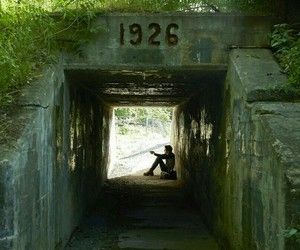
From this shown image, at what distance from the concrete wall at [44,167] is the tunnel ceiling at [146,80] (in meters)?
0.30

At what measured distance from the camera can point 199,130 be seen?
957cm

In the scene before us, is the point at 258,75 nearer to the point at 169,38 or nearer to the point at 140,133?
the point at 169,38

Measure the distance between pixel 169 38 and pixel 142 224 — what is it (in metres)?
3.82

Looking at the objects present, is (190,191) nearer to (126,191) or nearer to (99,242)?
(126,191)

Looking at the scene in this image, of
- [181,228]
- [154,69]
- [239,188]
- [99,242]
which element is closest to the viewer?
[239,188]

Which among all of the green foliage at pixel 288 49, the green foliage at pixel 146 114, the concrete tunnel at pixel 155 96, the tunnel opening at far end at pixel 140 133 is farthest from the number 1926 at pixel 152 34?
the green foliage at pixel 146 114

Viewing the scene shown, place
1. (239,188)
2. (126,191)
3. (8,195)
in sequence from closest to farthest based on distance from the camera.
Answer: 1. (8,195)
2. (239,188)
3. (126,191)

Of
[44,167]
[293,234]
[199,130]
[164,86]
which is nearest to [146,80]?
[164,86]

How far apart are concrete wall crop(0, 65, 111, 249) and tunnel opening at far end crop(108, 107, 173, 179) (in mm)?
13083

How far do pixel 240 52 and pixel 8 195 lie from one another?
147 inches

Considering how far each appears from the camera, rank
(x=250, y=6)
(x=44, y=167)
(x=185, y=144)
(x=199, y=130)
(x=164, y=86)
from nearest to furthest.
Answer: (x=44, y=167) < (x=250, y=6) < (x=164, y=86) < (x=199, y=130) < (x=185, y=144)

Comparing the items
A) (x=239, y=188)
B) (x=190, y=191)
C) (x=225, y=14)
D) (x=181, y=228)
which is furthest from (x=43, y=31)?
(x=190, y=191)

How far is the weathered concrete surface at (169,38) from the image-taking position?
6.23 meters

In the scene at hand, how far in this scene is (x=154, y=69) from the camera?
635cm
